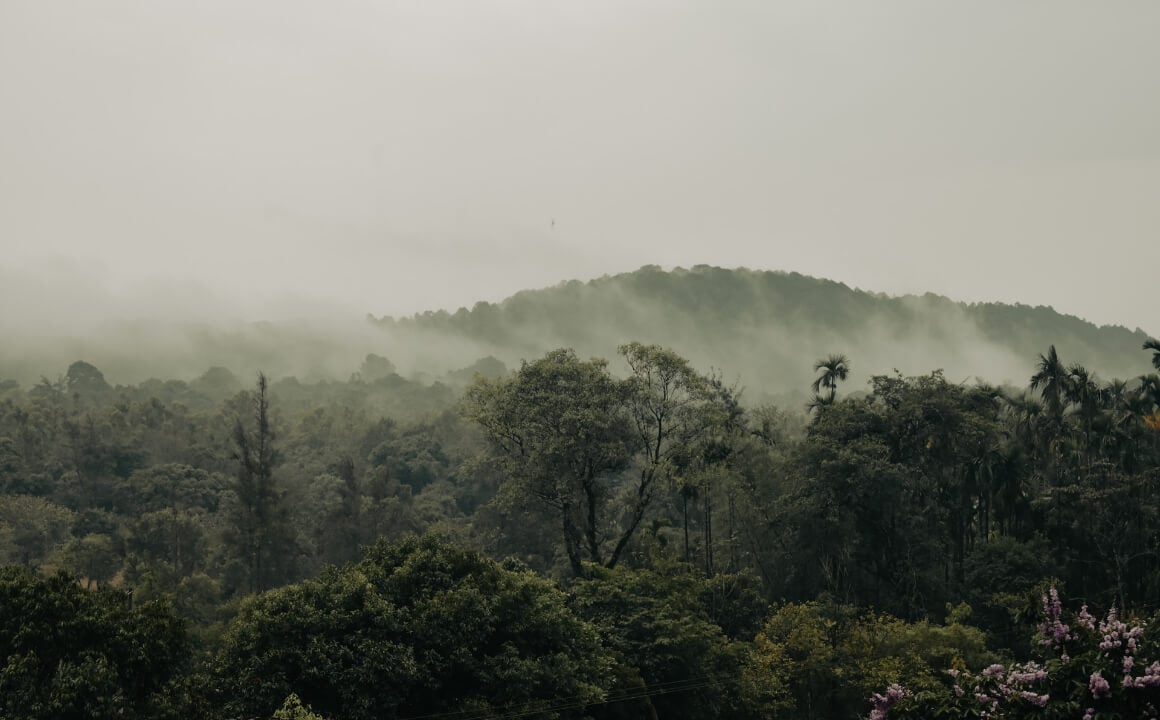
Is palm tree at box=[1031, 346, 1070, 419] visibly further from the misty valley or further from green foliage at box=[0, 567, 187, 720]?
green foliage at box=[0, 567, 187, 720]

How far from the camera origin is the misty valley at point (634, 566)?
59.6 ft

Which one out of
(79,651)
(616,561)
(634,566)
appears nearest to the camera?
(79,651)

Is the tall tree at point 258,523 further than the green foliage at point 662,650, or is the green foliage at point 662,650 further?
the tall tree at point 258,523

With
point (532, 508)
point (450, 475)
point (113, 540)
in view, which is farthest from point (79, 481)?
point (532, 508)

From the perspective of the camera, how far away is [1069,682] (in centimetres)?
1193

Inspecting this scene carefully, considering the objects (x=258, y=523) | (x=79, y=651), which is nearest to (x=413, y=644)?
(x=79, y=651)

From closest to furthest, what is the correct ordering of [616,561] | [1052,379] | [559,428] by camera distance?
1. [559,428]
2. [616,561]
3. [1052,379]

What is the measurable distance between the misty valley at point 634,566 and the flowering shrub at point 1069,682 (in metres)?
0.04

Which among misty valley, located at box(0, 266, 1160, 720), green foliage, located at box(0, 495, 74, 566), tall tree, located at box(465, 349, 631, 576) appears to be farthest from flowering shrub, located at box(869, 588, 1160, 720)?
green foliage, located at box(0, 495, 74, 566)

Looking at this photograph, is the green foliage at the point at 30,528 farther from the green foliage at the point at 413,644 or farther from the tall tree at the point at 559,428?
the green foliage at the point at 413,644

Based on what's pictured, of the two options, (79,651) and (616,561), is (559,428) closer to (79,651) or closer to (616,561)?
(616,561)

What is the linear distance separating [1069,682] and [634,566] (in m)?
33.3

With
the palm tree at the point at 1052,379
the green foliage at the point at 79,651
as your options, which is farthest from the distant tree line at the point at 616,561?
the palm tree at the point at 1052,379

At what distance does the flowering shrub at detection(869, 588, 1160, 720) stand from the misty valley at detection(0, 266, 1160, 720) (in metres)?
0.04
